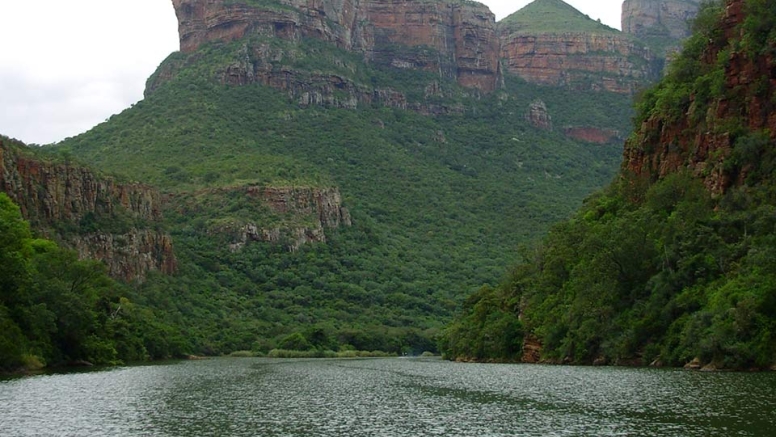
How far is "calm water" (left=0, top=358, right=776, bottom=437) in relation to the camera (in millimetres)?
37844

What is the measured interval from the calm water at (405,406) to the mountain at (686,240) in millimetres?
6421

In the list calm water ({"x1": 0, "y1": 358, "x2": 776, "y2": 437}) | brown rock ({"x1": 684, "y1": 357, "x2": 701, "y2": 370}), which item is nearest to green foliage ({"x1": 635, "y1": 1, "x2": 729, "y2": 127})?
brown rock ({"x1": 684, "y1": 357, "x2": 701, "y2": 370})

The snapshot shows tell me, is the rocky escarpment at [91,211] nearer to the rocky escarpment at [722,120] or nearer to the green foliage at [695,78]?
the rocky escarpment at [722,120]

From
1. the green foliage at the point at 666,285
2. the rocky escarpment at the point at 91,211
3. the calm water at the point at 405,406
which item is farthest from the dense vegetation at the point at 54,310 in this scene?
the green foliage at the point at 666,285

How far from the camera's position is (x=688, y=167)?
84625 millimetres

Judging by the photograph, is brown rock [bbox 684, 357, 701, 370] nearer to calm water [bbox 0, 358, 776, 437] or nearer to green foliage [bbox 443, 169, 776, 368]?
green foliage [bbox 443, 169, 776, 368]

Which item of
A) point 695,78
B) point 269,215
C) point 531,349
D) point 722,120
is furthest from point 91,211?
point 722,120

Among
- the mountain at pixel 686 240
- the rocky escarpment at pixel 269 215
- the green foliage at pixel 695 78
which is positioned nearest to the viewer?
the mountain at pixel 686 240

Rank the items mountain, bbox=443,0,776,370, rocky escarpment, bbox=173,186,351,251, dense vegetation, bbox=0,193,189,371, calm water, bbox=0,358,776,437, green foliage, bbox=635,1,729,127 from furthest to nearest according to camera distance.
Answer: rocky escarpment, bbox=173,186,351,251 → green foliage, bbox=635,1,729,127 → dense vegetation, bbox=0,193,189,371 → mountain, bbox=443,0,776,370 → calm water, bbox=0,358,776,437

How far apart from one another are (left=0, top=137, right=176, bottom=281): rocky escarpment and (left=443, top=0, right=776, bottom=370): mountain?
53.0 metres

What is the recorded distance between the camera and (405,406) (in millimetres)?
47188

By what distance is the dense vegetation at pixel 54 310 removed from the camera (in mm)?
70812

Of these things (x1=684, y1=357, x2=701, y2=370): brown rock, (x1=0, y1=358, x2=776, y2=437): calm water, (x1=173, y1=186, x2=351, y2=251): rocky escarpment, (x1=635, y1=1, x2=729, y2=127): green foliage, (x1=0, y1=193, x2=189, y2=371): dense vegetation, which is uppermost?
(x1=635, y1=1, x2=729, y2=127): green foliage

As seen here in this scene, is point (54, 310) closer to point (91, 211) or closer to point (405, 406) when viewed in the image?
point (405, 406)
